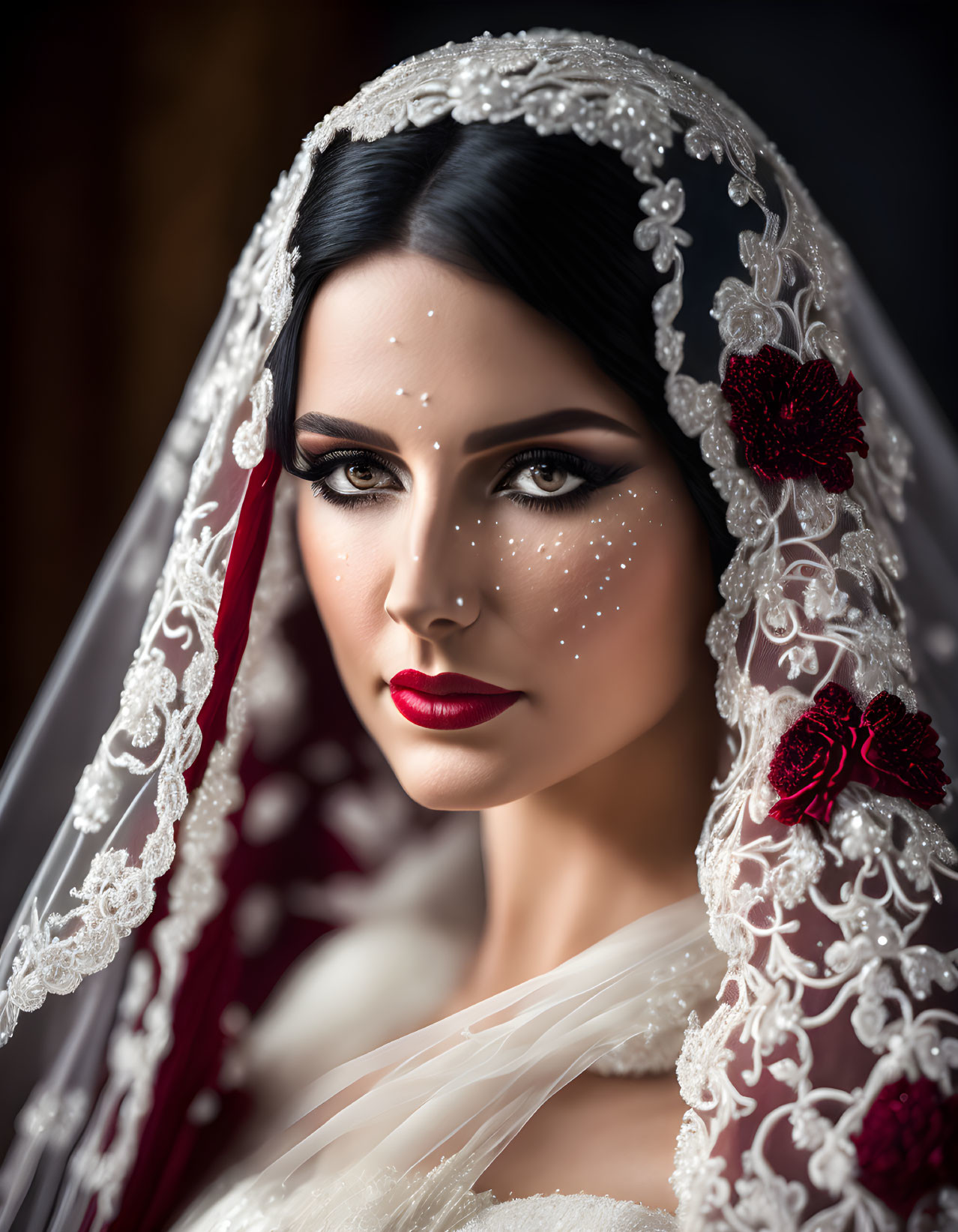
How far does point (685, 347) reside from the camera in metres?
1.22

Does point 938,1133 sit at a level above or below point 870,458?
below

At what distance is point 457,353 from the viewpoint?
3.99 ft

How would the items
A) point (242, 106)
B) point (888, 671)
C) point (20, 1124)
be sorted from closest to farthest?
point (888, 671)
point (20, 1124)
point (242, 106)

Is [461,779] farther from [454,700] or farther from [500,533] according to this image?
[500,533]

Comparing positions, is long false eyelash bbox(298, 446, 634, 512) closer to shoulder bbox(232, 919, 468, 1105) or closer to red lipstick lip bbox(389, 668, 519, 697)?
red lipstick lip bbox(389, 668, 519, 697)

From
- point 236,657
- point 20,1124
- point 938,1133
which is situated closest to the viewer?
point 938,1133

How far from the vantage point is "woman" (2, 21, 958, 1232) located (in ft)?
3.61

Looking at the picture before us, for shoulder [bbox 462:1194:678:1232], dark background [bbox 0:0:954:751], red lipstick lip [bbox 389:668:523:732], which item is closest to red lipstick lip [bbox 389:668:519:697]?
red lipstick lip [bbox 389:668:523:732]

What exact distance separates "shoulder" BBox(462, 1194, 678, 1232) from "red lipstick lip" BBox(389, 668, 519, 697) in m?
0.56

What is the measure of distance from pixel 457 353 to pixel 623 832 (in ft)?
2.13

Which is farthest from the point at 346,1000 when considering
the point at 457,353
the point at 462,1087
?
the point at 457,353

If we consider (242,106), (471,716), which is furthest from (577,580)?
(242,106)

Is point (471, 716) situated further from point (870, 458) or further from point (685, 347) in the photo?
point (870, 458)

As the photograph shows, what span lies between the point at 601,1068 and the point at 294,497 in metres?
0.88
